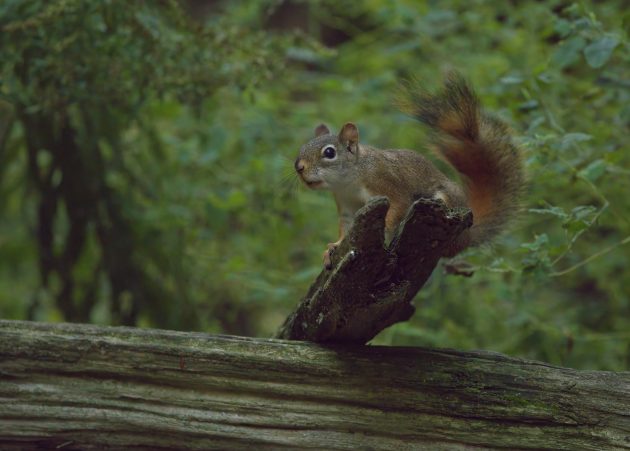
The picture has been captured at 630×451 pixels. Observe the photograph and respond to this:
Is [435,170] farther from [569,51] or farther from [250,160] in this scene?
[250,160]

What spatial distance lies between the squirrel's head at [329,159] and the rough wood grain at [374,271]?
27 centimetres

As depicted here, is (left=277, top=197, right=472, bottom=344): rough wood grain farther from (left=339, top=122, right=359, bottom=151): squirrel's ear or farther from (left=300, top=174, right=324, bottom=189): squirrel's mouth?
(left=339, top=122, right=359, bottom=151): squirrel's ear

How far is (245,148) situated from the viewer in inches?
145

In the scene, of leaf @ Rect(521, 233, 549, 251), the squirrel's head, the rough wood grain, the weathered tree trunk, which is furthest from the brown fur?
the weathered tree trunk

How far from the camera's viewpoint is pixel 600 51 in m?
2.22

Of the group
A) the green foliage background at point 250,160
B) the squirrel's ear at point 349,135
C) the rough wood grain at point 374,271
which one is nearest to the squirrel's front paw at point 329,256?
the rough wood grain at point 374,271

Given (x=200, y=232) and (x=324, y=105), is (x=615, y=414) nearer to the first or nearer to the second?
(x=200, y=232)

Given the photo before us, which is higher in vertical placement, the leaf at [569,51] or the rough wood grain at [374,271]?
the leaf at [569,51]

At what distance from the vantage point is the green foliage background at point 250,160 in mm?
2400

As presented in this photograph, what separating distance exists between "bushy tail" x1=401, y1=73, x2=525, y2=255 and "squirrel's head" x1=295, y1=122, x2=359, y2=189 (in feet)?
0.53

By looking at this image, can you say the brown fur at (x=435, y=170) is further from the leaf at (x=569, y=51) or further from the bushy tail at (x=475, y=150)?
the leaf at (x=569, y=51)

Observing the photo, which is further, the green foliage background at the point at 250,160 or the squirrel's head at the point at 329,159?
the green foliage background at the point at 250,160

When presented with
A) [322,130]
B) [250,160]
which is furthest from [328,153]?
[250,160]

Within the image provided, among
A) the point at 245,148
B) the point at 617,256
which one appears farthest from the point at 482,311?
the point at 245,148
